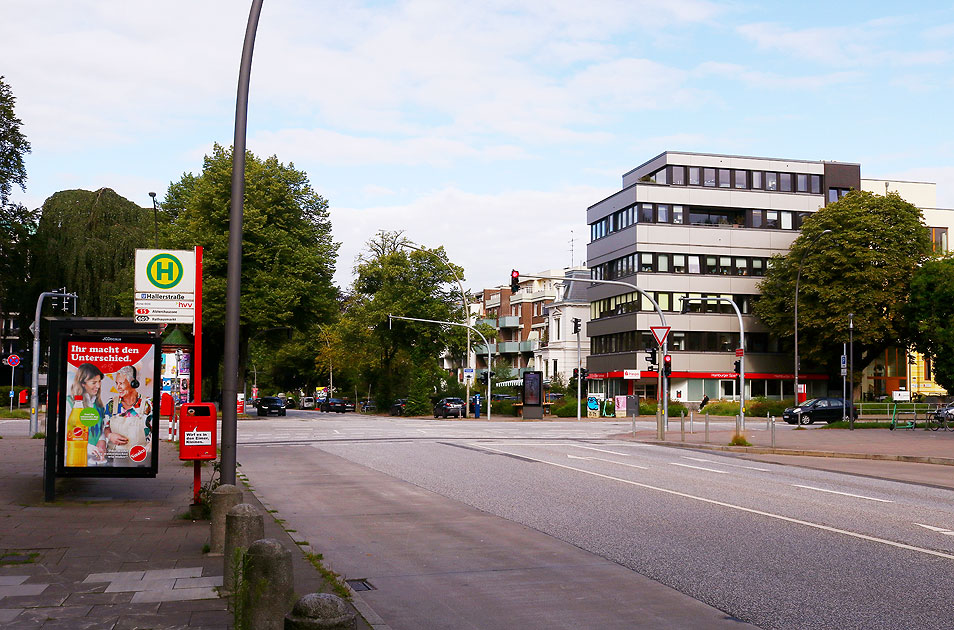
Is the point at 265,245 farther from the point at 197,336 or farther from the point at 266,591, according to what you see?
the point at 266,591

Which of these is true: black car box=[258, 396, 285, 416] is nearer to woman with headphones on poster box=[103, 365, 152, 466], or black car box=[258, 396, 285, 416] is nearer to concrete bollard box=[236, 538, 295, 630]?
woman with headphones on poster box=[103, 365, 152, 466]

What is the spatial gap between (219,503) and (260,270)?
150 feet

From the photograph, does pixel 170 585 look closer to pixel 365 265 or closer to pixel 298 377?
pixel 365 265

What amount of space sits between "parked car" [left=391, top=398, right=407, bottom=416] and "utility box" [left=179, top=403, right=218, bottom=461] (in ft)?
189

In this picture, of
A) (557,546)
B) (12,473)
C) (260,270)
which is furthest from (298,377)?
(557,546)

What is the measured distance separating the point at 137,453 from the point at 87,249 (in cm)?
4691

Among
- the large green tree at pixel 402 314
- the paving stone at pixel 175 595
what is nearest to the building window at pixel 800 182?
the large green tree at pixel 402 314

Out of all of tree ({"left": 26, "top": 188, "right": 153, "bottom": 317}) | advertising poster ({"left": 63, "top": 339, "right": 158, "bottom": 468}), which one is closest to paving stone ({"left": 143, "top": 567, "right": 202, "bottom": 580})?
advertising poster ({"left": 63, "top": 339, "right": 158, "bottom": 468})

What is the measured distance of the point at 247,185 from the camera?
53.8 metres

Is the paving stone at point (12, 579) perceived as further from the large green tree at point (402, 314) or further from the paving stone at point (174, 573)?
the large green tree at point (402, 314)

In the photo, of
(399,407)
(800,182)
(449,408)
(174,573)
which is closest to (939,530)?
(174,573)

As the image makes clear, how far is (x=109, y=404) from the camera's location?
12.9 metres

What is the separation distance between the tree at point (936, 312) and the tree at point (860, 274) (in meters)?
1.85

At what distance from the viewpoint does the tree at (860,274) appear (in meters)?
65.2
